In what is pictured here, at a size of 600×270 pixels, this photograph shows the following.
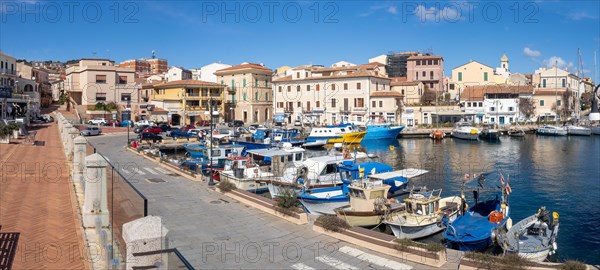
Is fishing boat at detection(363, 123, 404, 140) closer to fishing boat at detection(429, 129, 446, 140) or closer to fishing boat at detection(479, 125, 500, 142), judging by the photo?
fishing boat at detection(429, 129, 446, 140)

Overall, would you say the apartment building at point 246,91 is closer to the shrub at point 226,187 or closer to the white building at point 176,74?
the white building at point 176,74

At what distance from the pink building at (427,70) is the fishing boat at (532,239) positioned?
61.9 metres

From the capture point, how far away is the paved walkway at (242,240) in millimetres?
10307

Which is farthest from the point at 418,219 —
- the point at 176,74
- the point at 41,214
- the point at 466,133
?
the point at 176,74

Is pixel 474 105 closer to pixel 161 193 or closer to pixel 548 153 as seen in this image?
pixel 548 153

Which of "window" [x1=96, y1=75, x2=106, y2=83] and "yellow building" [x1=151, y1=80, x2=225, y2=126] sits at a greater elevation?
"window" [x1=96, y1=75, x2=106, y2=83]

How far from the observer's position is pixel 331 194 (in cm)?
1831

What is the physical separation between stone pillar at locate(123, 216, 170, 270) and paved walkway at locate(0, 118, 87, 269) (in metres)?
3.30

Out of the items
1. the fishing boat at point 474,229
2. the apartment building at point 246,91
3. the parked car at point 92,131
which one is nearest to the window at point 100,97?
the apartment building at point 246,91

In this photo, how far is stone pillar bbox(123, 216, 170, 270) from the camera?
5117mm

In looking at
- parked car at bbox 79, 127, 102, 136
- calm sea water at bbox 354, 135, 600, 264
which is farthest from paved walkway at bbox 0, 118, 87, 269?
parked car at bbox 79, 127, 102, 136

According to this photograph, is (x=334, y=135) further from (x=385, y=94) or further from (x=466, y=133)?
(x=385, y=94)

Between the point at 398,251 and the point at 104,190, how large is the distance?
6576 mm

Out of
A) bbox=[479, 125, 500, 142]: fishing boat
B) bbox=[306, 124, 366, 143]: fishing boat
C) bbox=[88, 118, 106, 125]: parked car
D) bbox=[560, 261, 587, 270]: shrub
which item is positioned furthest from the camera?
bbox=[479, 125, 500, 142]: fishing boat
